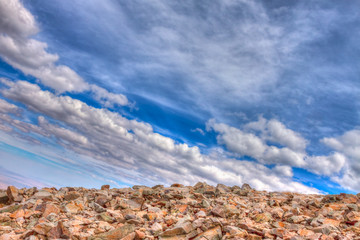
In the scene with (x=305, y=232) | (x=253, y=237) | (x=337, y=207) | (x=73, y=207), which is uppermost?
(x=337, y=207)

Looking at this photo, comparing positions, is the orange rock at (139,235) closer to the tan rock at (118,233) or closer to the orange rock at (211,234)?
the tan rock at (118,233)

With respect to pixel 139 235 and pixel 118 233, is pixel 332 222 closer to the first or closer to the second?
pixel 139 235

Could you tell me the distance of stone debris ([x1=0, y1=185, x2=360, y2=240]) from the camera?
1396 cm

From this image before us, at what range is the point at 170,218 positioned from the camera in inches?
646

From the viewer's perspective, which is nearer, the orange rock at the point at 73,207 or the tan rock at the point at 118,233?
the tan rock at the point at 118,233

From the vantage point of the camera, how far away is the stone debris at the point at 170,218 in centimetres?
1396

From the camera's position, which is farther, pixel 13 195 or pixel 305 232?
pixel 13 195

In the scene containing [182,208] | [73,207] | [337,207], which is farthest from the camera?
[337,207]

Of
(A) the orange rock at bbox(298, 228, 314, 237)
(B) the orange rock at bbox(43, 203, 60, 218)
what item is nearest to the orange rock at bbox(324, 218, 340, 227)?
(A) the orange rock at bbox(298, 228, 314, 237)

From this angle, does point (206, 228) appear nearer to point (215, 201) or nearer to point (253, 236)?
point (253, 236)

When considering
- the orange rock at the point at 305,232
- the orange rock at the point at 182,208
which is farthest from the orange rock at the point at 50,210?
the orange rock at the point at 305,232

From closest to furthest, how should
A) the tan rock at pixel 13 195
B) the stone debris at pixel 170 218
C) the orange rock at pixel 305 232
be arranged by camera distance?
1. the stone debris at pixel 170 218
2. the orange rock at pixel 305 232
3. the tan rock at pixel 13 195

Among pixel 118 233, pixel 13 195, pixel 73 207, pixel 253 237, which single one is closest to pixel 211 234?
pixel 253 237

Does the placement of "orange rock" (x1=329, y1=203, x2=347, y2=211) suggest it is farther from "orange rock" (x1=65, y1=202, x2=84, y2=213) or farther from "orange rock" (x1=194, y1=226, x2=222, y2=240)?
"orange rock" (x1=65, y1=202, x2=84, y2=213)
